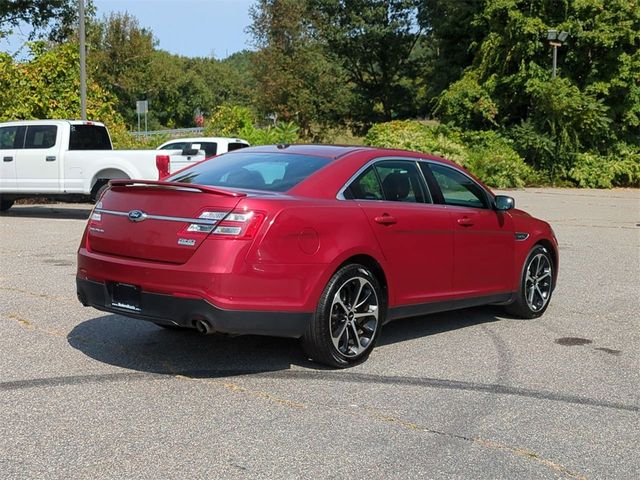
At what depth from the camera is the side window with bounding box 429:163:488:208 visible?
7172 mm

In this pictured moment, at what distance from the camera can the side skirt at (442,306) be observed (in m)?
6.43

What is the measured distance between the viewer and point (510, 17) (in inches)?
1420

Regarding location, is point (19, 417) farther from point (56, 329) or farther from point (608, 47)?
point (608, 47)

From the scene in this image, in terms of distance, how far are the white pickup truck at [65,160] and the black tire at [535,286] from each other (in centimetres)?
1003

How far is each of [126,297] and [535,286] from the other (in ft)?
13.5

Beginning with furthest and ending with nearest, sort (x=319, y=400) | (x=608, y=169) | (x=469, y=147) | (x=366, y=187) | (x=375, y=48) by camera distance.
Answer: (x=375, y=48)
(x=469, y=147)
(x=608, y=169)
(x=366, y=187)
(x=319, y=400)

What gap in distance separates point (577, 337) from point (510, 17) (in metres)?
31.2

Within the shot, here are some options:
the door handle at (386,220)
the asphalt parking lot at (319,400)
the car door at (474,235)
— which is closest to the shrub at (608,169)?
the asphalt parking lot at (319,400)

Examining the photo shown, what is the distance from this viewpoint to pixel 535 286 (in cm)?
805

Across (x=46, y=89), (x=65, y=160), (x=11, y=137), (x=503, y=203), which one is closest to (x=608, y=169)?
(x=46, y=89)

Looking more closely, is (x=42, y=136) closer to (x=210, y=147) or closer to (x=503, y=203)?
(x=210, y=147)

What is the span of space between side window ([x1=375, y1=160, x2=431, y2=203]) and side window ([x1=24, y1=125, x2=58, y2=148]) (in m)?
12.4

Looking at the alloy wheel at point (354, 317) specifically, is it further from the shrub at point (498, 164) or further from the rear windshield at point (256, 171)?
the shrub at point (498, 164)

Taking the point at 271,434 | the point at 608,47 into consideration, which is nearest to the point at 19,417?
the point at 271,434
